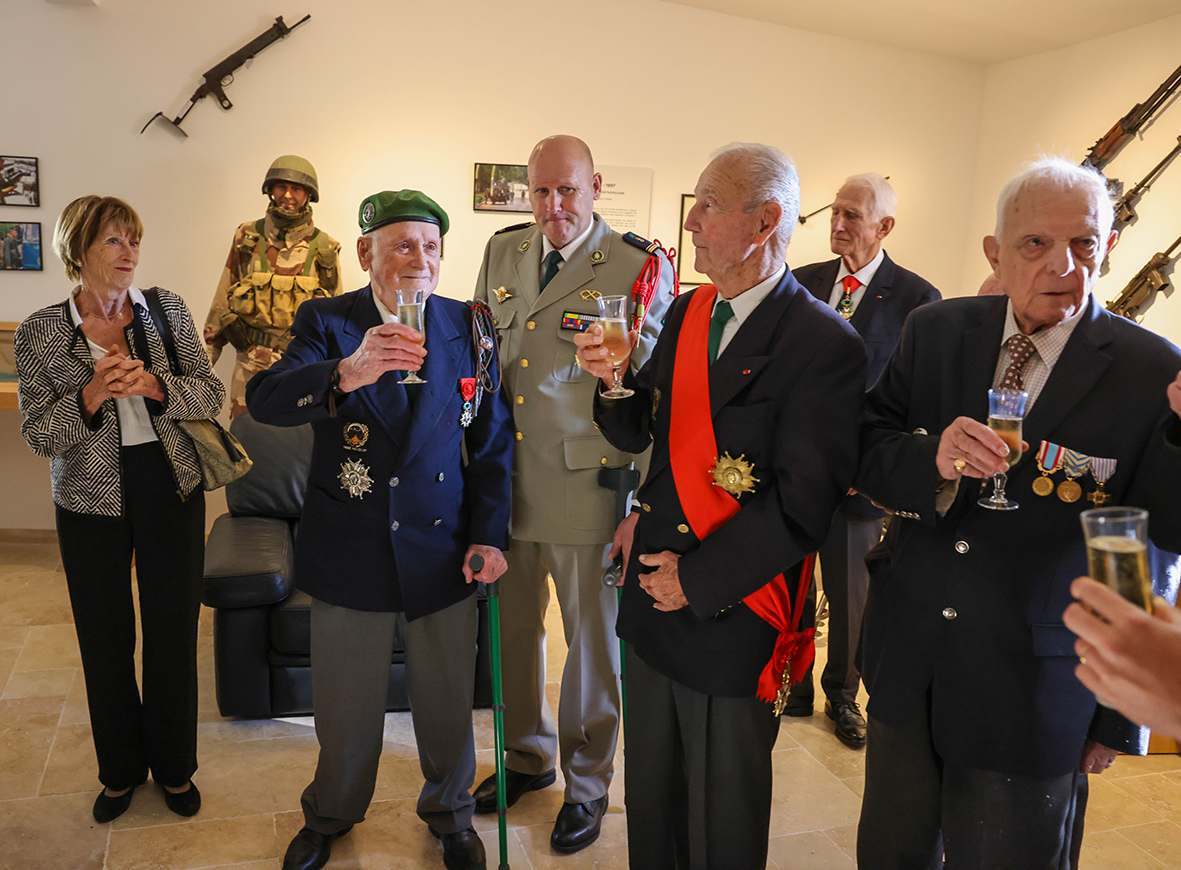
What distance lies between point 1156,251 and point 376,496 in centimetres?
450

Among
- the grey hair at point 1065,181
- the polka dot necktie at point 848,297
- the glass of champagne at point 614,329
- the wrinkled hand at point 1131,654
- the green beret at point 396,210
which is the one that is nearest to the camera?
the wrinkled hand at point 1131,654

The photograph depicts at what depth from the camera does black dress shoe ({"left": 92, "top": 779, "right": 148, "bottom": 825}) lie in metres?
2.36

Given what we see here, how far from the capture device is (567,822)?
2346 mm

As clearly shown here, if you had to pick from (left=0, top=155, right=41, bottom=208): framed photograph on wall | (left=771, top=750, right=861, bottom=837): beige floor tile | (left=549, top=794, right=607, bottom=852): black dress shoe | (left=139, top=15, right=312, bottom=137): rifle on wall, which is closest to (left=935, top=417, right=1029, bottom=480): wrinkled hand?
(left=771, top=750, right=861, bottom=837): beige floor tile

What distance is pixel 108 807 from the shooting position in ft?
7.77

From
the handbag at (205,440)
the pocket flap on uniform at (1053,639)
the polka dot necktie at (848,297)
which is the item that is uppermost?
the polka dot necktie at (848,297)

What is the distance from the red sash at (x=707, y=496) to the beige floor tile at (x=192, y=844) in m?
1.54

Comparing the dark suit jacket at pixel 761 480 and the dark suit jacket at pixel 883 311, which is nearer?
the dark suit jacket at pixel 761 480

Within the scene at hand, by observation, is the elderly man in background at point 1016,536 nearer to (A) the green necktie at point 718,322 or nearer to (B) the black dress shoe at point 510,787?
(A) the green necktie at point 718,322

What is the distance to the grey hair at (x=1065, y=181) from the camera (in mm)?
1431

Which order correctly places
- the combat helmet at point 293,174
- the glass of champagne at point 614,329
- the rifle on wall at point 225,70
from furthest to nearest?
the rifle on wall at point 225,70, the combat helmet at point 293,174, the glass of champagne at point 614,329

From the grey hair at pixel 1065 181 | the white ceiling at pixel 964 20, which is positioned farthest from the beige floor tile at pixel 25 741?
the white ceiling at pixel 964 20

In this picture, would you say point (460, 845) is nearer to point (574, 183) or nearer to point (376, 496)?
point (376, 496)

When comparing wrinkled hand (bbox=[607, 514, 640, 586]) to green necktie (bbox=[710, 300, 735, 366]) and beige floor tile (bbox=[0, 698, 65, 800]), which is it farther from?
beige floor tile (bbox=[0, 698, 65, 800])
